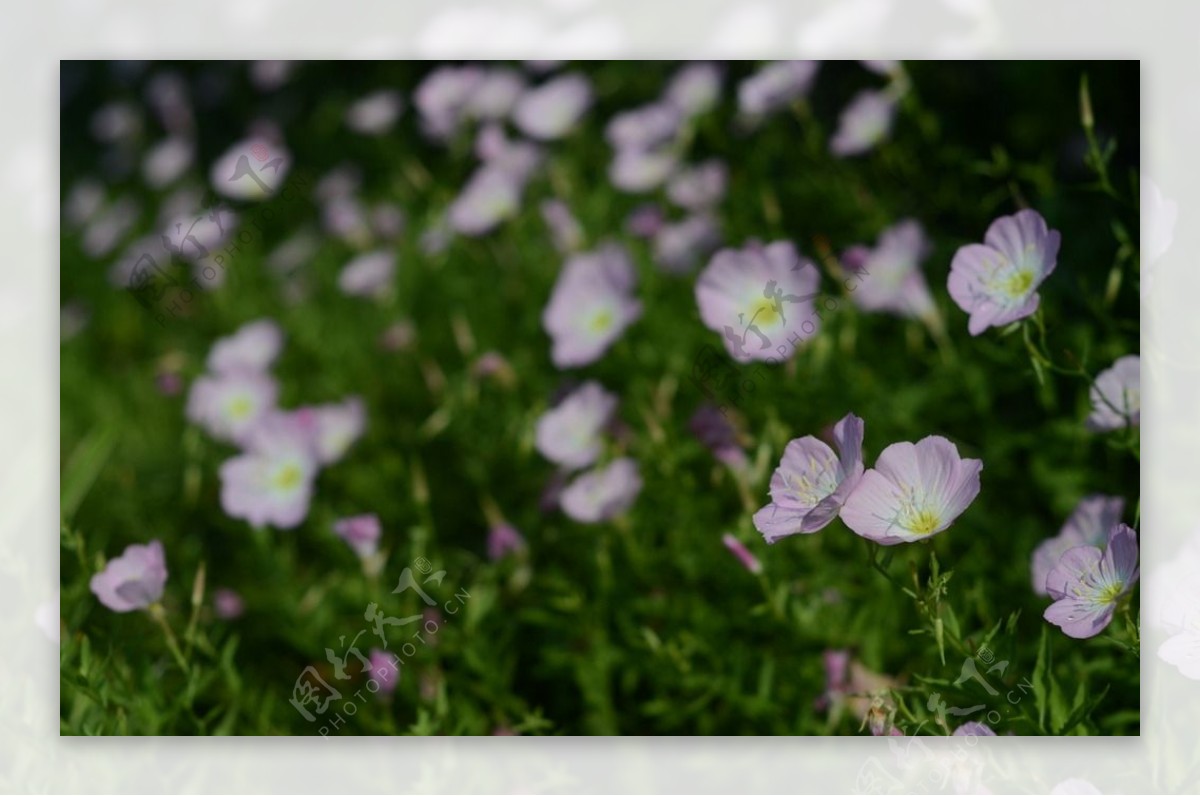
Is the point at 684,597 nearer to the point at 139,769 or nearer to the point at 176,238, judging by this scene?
the point at 139,769

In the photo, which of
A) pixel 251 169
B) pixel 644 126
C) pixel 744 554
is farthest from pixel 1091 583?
pixel 251 169

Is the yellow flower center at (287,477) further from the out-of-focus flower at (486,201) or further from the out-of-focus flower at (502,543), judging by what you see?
the out-of-focus flower at (486,201)

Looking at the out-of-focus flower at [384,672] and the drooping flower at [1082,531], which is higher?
the drooping flower at [1082,531]

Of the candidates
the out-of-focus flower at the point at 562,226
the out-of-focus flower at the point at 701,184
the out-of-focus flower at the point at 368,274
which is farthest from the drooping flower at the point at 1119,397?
the out-of-focus flower at the point at 368,274

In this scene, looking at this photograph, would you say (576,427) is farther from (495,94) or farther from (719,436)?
(495,94)

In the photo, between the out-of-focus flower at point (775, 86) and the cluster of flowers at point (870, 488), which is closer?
the cluster of flowers at point (870, 488)
